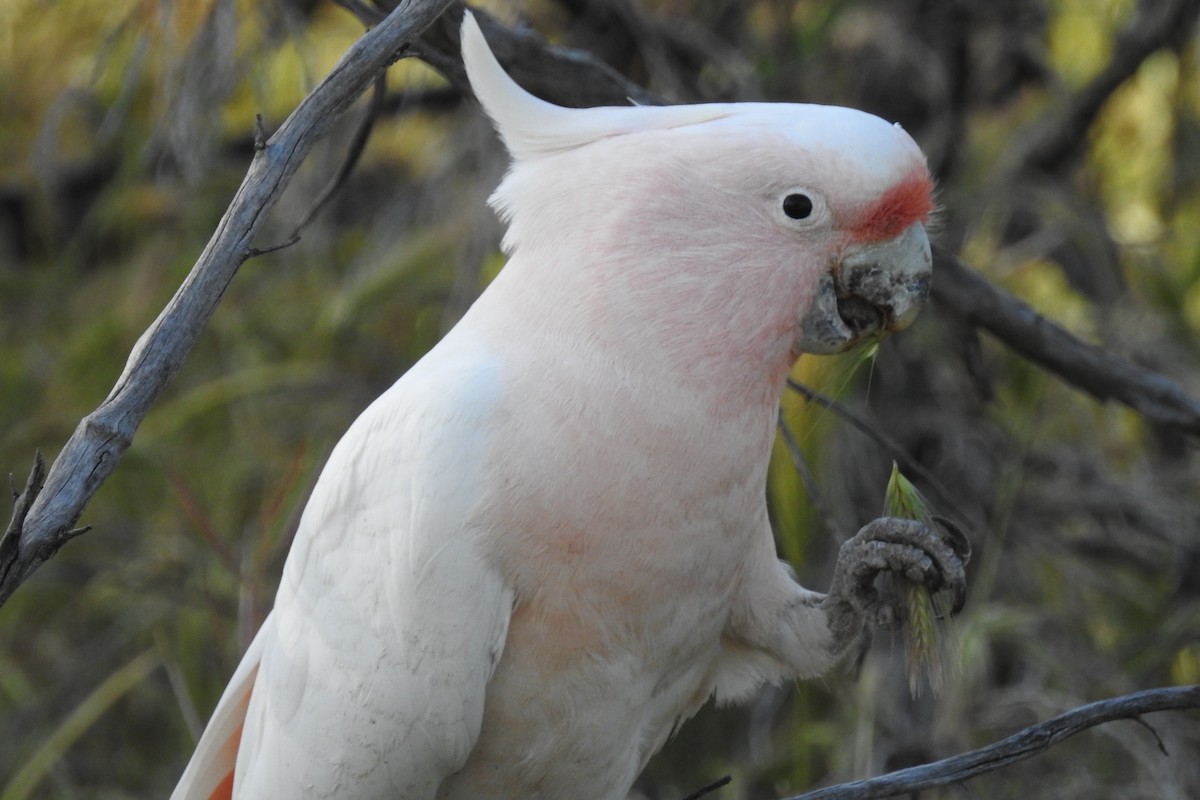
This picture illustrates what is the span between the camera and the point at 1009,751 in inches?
48.7

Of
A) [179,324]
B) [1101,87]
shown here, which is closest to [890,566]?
[179,324]

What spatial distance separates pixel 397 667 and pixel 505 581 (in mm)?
153

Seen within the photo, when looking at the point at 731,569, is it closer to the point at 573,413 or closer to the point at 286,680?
the point at 573,413

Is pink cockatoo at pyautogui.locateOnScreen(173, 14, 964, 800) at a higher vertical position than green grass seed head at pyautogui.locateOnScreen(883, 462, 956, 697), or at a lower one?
higher

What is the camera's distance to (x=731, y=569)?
4.52 ft

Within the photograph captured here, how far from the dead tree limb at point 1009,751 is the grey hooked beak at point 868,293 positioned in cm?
43

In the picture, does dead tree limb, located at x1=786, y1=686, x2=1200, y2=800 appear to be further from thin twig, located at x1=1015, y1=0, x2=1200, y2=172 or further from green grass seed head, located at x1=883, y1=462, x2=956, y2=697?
thin twig, located at x1=1015, y1=0, x2=1200, y2=172

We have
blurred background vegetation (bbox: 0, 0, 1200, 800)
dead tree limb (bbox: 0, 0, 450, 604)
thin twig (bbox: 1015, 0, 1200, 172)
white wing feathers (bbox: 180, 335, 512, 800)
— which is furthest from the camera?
thin twig (bbox: 1015, 0, 1200, 172)

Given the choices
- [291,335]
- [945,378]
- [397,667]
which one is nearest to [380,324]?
[291,335]

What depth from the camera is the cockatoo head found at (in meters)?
1.28

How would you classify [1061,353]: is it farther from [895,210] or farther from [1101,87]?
[1101,87]

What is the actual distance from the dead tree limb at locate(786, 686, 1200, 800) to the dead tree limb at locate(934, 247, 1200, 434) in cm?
57

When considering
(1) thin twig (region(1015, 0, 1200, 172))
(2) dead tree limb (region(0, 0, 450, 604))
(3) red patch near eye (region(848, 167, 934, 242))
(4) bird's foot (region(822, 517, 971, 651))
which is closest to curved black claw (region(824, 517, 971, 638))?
(4) bird's foot (region(822, 517, 971, 651))

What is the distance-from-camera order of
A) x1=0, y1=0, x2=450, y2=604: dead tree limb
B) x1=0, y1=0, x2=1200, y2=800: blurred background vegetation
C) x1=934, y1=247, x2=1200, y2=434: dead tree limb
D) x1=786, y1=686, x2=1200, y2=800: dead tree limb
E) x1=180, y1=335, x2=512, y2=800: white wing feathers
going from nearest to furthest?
x1=0, y1=0, x2=450, y2=604: dead tree limb
x1=786, y1=686, x2=1200, y2=800: dead tree limb
x1=180, y1=335, x2=512, y2=800: white wing feathers
x1=934, y1=247, x2=1200, y2=434: dead tree limb
x1=0, y1=0, x2=1200, y2=800: blurred background vegetation
